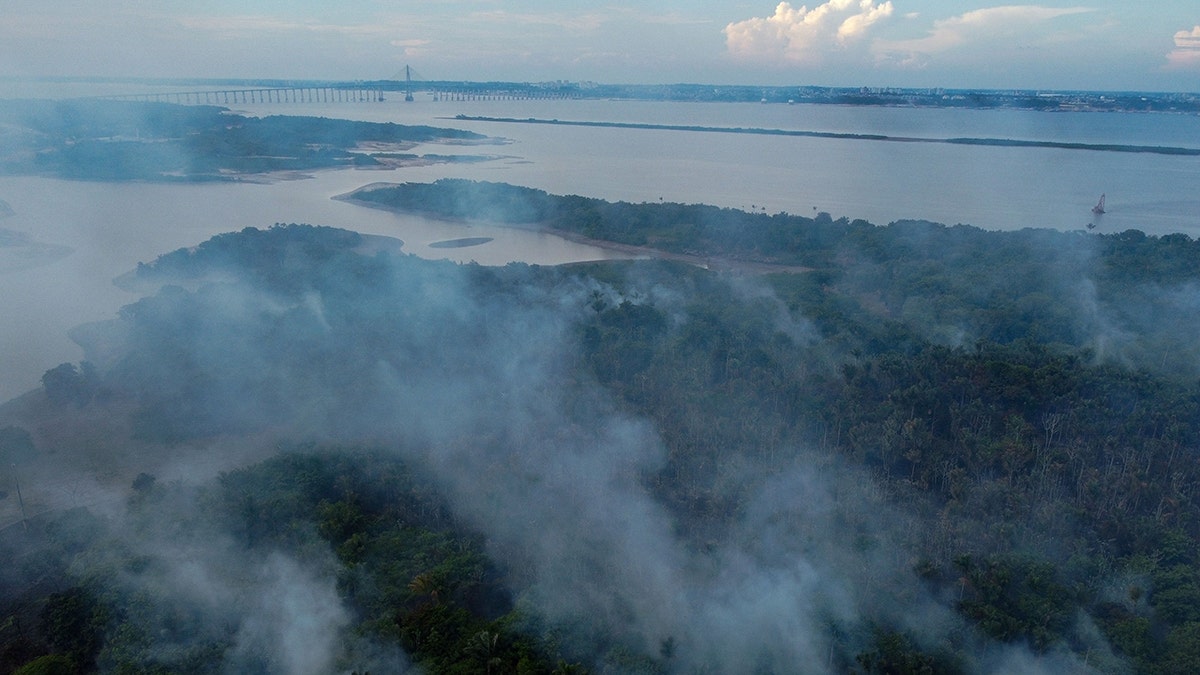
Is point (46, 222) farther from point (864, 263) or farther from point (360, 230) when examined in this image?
point (864, 263)

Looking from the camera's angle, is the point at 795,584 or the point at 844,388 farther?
the point at 844,388

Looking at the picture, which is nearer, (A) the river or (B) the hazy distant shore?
(A) the river

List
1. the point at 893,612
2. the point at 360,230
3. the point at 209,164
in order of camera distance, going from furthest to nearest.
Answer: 1. the point at 209,164
2. the point at 360,230
3. the point at 893,612

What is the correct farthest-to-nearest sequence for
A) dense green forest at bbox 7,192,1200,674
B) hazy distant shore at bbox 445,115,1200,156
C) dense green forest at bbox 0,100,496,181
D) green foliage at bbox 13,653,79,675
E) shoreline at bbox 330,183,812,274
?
hazy distant shore at bbox 445,115,1200,156 → dense green forest at bbox 0,100,496,181 → shoreline at bbox 330,183,812,274 → dense green forest at bbox 7,192,1200,674 → green foliage at bbox 13,653,79,675

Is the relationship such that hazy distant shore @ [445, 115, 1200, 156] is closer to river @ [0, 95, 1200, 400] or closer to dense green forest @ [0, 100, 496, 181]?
river @ [0, 95, 1200, 400]

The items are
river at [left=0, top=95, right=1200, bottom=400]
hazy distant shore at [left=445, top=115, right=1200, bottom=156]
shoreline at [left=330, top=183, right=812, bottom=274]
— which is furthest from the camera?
hazy distant shore at [left=445, top=115, right=1200, bottom=156]

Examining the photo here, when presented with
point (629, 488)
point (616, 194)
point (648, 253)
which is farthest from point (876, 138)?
point (629, 488)

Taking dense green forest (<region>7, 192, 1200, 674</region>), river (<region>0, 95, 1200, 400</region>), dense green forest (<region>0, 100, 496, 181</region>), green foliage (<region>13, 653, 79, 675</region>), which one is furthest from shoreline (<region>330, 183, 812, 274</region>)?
green foliage (<region>13, 653, 79, 675</region>)

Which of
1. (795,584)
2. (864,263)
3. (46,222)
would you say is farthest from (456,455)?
(46,222)
